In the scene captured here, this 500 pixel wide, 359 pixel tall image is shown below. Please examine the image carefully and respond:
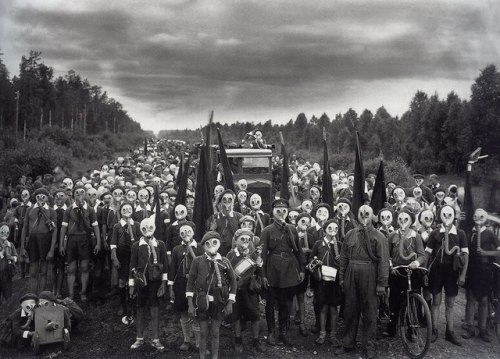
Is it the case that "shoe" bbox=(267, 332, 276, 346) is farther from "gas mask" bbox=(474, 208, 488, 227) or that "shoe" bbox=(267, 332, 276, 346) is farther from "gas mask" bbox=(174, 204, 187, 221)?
"gas mask" bbox=(474, 208, 488, 227)

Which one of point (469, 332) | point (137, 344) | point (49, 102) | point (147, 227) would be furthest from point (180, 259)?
point (49, 102)

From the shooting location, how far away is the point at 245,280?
6.45 m

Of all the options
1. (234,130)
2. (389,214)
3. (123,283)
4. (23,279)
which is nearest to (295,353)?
(389,214)

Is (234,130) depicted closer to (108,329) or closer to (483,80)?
(483,80)

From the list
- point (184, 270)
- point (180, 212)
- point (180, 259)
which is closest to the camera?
Answer: point (184, 270)

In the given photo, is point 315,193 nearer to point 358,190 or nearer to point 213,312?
point 358,190

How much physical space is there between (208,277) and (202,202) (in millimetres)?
1961

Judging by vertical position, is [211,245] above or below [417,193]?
below

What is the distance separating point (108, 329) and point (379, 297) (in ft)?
14.9

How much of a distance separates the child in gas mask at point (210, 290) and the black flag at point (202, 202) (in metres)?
1.54

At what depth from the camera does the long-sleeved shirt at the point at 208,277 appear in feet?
19.4

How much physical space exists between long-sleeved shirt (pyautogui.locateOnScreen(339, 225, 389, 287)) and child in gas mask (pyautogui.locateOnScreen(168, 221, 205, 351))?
7.26ft

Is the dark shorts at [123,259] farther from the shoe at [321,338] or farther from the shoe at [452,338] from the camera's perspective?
the shoe at [452,338]

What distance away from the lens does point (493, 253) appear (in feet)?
23.1
